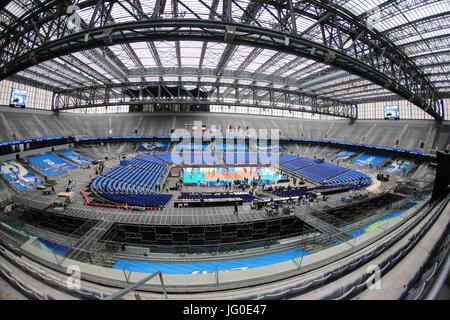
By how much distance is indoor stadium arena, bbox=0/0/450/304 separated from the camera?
12.2 ft

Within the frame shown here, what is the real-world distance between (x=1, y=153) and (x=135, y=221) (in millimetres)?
26762

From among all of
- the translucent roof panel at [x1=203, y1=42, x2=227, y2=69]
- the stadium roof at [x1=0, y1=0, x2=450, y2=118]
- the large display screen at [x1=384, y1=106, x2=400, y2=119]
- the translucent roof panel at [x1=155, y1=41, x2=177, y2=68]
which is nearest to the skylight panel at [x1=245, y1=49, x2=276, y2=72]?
the stadium roof at [x1=0, y1=0, x2=450, y2=118]

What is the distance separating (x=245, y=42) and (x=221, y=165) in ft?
90.2

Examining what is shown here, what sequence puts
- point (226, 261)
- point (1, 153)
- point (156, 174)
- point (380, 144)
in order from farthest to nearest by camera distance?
point (380, 144), point (156, 174), point (1, 153), point (226, 261)

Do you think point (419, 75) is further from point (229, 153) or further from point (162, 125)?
point (162, 125)

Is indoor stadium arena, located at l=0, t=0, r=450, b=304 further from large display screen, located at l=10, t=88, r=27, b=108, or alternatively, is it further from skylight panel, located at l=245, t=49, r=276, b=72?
skylight panel, located at l=245, t=49, r=276, b=72

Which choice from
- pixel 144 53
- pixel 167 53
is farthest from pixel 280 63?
pixel 144 53

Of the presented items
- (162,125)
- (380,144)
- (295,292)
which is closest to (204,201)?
(295,292)

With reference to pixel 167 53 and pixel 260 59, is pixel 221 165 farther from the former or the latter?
pixel 167 53

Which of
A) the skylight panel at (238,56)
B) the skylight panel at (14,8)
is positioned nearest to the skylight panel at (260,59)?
A: the skylight panel at (238,56)

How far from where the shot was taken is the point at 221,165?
35.6 metres

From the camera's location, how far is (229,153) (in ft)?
134

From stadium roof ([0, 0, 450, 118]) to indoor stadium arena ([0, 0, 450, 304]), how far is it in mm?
151
